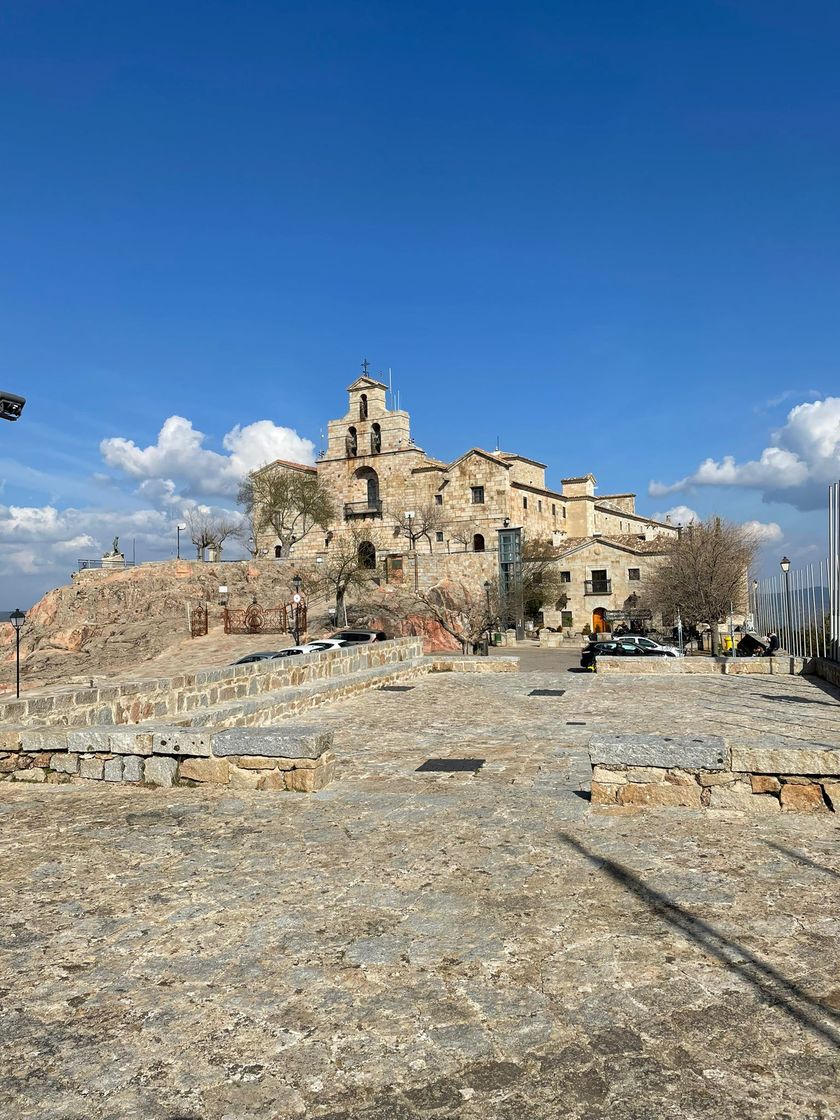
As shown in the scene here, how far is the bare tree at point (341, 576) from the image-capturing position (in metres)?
42.2

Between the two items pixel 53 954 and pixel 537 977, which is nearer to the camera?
pixel 537 977

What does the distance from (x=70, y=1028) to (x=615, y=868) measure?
339 cm

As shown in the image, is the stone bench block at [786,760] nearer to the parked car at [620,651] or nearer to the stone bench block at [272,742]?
the stone bench block at [272,742]

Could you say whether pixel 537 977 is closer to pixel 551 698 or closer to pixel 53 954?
pixel 53 954

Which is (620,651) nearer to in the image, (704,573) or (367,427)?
(704,573)

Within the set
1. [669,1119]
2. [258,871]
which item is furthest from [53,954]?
[669,1119]

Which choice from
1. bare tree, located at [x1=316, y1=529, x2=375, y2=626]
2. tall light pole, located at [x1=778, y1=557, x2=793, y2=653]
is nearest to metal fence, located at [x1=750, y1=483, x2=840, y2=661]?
tall light pole, located at [x1=778, y1=557, x2=793, y2=653]

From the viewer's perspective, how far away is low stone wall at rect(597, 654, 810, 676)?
66.1ft

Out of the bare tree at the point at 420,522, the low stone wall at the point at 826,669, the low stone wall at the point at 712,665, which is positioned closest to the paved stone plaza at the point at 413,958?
the low stone wall at the point at 826,669

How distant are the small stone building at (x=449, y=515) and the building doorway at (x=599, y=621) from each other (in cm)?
8

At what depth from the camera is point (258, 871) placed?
17.2ft

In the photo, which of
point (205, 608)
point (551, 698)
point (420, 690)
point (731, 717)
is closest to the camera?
point (731, 717)

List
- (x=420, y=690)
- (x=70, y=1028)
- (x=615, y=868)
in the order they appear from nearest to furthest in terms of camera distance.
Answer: (x=70, y=1028), (x=615, y=868), (x=420, y=690)

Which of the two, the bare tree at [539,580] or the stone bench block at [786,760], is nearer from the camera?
the stone bench block at [786,760]
